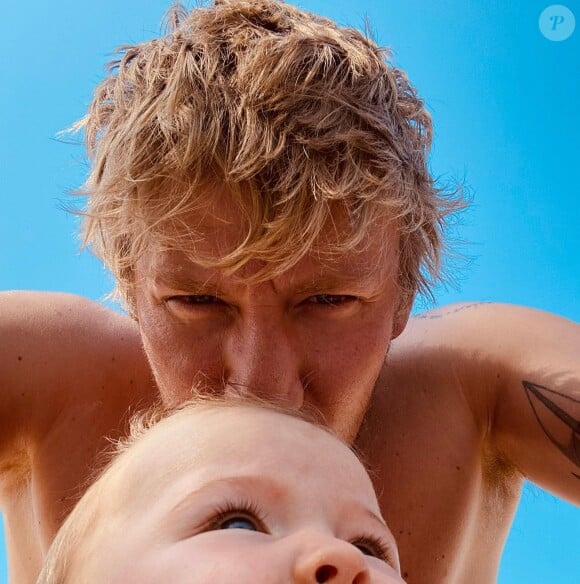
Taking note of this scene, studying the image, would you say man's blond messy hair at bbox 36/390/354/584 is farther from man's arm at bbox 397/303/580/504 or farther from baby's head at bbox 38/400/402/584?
man's arm at bbox 397/303/580/504

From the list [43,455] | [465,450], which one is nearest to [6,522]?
[43,455]

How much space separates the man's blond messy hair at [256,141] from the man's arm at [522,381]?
28cm

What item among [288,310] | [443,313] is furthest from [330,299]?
[443,313]

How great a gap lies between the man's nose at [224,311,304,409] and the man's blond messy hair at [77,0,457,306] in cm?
8

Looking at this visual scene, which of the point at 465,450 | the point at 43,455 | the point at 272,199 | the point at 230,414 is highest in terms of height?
the point at 272,199

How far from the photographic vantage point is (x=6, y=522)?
1.97 meters

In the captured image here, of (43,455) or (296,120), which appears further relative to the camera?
(43,455)

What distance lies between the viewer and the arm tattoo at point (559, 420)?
5.13 feet

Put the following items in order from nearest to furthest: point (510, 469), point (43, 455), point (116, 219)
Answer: point (116, 219) < point (43, 455) < point (510, 469)

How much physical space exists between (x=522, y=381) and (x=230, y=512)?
0.98 meters

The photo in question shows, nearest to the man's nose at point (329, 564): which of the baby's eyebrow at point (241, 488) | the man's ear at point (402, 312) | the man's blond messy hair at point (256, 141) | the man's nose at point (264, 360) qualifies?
the baby's eyebrow at point (241, 488)

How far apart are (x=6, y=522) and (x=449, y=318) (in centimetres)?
116

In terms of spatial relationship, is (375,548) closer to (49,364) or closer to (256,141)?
(256,141)

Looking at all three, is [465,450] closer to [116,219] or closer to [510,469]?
[510,469]
